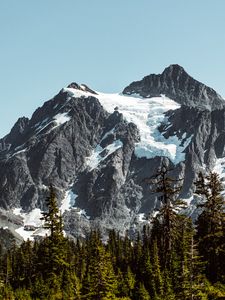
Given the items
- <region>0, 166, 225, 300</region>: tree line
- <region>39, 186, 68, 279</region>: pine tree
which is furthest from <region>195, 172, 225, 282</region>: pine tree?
<region>39, 186, 68, 279</region>: pine tree

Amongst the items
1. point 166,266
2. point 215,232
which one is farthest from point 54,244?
point 215,232

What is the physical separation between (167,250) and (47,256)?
17.2 metres

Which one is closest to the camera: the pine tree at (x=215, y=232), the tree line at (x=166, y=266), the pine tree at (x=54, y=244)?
the tree line at (x=166, y=266)

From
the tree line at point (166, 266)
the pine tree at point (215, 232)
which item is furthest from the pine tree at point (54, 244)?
the pine tree at point (215, 232)

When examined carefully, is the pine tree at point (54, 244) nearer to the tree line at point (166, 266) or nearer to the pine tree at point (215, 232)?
the tree line at point (166, 266)

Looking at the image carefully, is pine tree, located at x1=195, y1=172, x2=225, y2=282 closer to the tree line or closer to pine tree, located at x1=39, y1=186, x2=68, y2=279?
the tree line

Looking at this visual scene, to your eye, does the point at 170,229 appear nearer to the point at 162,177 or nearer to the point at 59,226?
the point at 162,177

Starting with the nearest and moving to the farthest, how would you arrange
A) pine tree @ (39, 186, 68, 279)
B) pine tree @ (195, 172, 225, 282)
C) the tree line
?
the tree line, pine tree @ (195, 172, 225, 282), pine tree @ (39, 186, 68, 279)

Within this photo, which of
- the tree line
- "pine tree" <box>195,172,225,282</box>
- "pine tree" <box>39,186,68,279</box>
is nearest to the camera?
the tree line

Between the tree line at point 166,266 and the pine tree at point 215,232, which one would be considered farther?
the pine tree at point 215,232

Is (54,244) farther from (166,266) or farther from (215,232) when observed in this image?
(215,232)

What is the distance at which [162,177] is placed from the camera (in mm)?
44594

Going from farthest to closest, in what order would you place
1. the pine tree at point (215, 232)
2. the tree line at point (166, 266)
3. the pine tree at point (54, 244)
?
1. the pine tree at point (54, 244)
2. the pine tree at point (215, 232)
3. the tree line at point (166, 266)

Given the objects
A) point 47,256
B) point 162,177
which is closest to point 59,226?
point 47,256
